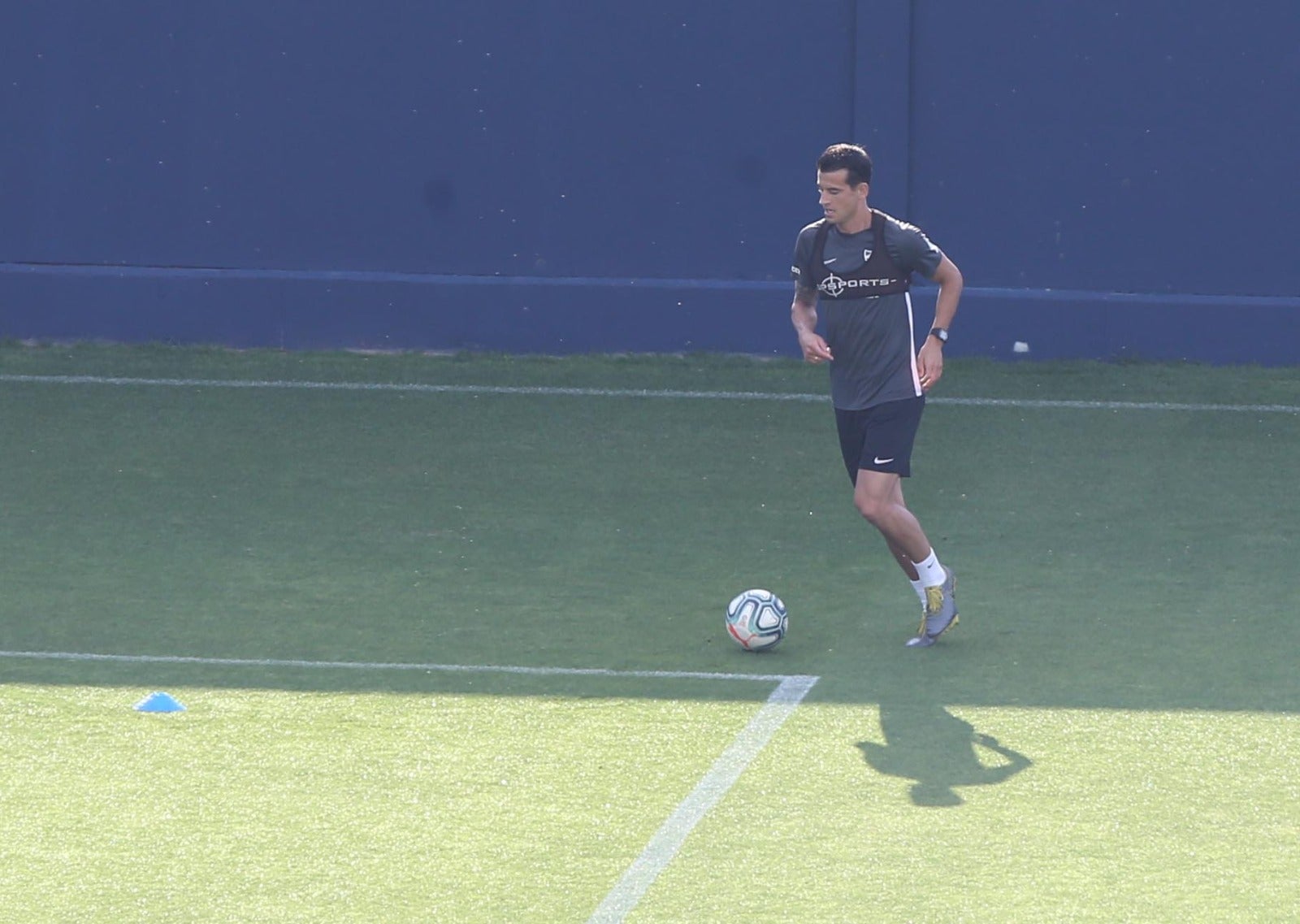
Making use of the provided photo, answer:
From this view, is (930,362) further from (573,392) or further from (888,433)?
(573,392)

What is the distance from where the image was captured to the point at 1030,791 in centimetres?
650

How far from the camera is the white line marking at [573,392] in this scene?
535 inches

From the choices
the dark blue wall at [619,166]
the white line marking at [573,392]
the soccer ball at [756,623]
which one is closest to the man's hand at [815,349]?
the soccer ball at [756,623]

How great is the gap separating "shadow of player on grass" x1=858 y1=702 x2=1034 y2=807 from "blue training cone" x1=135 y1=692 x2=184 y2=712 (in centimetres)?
241

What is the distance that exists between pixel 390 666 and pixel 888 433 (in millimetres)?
2102

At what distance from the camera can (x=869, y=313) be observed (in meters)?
8.04

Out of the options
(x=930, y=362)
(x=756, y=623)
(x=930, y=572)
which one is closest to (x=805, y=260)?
(x=930, y=362)

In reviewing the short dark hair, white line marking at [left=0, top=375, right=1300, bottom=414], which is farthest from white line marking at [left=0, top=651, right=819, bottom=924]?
white line marking at [left=0, top=375, right=1300, bottom=414]

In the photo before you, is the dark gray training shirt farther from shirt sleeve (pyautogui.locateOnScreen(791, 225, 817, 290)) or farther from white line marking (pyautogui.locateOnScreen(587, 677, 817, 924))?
white line marking (pyautogui.locateOnScreen(587, 677, 817, 924))

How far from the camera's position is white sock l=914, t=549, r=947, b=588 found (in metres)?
8.12

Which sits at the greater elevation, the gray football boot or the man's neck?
the man's neck

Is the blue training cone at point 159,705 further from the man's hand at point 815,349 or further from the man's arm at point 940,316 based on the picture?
the man's arm at point 940,316

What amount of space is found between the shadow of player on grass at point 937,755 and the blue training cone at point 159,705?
241 centimetres

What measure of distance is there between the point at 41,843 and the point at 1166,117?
36.4 ft
